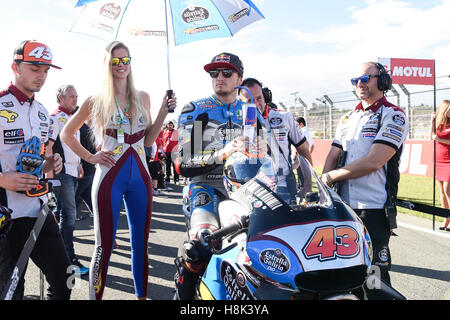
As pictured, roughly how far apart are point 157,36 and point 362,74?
2095 mm

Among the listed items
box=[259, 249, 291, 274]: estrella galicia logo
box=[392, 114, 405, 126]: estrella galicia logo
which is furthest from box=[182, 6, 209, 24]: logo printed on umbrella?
box=[259, 249, 291, 274]: estrella galicia logo

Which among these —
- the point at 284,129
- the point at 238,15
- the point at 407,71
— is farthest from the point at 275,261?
the point at 407,71

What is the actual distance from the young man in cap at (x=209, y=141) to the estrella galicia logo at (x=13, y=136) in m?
1.09

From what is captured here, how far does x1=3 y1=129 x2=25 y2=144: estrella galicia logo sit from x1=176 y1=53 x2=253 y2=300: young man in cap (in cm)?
109

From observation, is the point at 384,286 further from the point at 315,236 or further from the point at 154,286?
the point at 154,286

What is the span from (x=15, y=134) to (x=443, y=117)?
655 centimetres

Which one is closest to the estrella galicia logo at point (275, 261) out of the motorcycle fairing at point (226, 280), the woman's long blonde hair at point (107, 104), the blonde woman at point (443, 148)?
the motorcycle fairing at point (226, 280)

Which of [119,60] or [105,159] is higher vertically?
[119,60]

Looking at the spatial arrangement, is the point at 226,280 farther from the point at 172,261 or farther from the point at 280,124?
the point at 280,124

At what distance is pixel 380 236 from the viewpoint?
9.07ft
